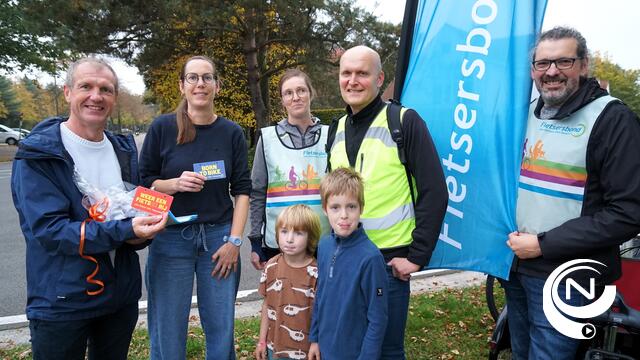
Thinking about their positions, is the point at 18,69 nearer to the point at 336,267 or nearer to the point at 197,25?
the point at 197,25

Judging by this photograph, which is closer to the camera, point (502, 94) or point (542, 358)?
point (542, 358)

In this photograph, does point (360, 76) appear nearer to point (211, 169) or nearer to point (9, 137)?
point (211, 169)

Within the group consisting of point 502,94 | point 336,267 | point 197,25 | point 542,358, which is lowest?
point 542,358

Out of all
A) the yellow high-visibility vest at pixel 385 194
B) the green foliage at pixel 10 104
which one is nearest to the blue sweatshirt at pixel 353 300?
the yellow high-visibility vest at pixel 385 194

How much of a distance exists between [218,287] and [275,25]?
12882 millimetres

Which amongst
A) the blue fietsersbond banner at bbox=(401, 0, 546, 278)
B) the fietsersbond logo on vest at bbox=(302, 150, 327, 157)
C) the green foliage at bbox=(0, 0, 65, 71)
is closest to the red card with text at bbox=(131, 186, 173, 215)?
the fietsersbond logo on vest at bbox=(302, 150, 327, 157)

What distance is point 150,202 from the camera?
2.18 meters

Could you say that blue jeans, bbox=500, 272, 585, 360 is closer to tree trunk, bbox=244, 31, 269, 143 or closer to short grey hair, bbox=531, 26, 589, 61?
short grey hair, bbox=531, 26, 589, 61

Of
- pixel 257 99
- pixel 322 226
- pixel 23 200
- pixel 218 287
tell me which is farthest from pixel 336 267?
pixel 257 99

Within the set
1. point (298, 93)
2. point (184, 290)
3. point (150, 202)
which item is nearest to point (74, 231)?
point (150, 202)

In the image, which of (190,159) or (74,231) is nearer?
(74,231)

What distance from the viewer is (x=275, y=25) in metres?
14.4

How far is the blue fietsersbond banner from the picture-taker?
243 cm

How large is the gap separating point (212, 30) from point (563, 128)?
40.4 feet
